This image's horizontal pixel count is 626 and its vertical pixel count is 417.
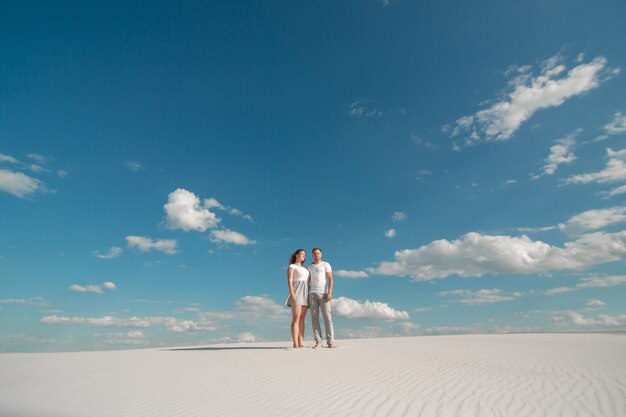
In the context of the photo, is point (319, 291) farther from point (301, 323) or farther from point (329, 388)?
point (329, 388)

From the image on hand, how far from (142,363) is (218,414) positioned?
17.1 feet

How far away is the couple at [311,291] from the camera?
965 centimetres

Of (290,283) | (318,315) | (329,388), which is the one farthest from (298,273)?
(329,388)

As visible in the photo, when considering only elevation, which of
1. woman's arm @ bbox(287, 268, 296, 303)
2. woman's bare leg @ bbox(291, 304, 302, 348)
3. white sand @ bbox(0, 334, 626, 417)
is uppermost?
woman's arm @ bbox(287, 268, 296, 303)

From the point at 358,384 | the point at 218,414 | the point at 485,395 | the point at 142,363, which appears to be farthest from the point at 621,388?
the point at 142,363

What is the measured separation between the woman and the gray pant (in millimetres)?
201

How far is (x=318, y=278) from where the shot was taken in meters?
9.70

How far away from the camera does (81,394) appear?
532 cm

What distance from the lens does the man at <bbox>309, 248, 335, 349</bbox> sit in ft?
31.8

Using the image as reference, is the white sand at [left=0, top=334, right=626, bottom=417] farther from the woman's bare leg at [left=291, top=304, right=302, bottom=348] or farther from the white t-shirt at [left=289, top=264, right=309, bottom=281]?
the white t-shirt at [left=289, top=264, right=309, bottom=281]

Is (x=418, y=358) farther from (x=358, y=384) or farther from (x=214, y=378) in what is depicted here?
(x=214, y=378)

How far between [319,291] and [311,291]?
0.22 m

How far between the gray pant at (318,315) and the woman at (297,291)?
0.66 ft

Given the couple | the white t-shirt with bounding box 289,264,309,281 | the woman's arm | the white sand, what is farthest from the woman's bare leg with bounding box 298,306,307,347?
the white sand
